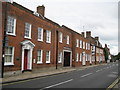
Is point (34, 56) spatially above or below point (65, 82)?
above

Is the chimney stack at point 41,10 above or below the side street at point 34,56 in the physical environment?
above

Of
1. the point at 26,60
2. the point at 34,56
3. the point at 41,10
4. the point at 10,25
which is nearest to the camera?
the point at 10,25

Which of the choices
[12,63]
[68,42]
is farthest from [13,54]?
[68,42]

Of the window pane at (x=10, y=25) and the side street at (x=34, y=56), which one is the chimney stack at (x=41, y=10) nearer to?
the side street at (x=34, y=56)

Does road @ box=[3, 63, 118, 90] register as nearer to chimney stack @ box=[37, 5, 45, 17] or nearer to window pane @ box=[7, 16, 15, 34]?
window pane @ box=[7, 16, 15, 34]

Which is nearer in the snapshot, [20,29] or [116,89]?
[116,89]

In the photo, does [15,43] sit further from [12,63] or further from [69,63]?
[69,63]

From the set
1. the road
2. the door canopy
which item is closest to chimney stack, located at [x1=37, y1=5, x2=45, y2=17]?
the door canopy

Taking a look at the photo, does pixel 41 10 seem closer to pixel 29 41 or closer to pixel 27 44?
pixel 29 41

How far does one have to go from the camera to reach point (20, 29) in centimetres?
1820

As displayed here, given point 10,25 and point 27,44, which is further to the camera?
point 27,44

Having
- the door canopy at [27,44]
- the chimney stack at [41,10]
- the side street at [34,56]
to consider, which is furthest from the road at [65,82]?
the chimney stack at [41,10]

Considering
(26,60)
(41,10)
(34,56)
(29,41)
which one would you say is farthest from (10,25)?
(41,10)

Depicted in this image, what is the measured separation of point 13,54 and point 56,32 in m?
11.6
